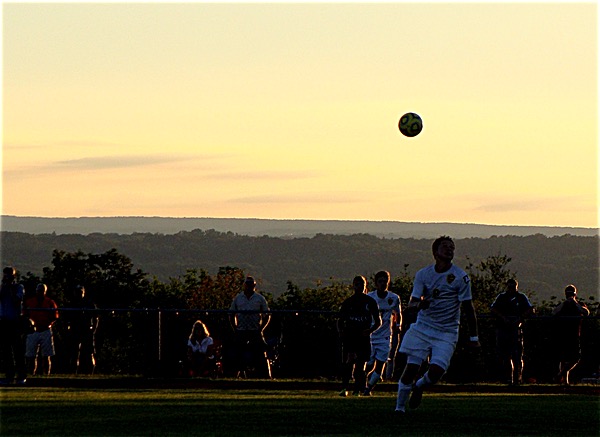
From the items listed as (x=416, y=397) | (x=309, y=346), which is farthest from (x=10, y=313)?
(x=309, y=346)

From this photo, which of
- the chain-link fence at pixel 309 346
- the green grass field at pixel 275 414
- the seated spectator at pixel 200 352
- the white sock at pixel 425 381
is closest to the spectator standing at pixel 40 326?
the seated spectator at pixel 200 352

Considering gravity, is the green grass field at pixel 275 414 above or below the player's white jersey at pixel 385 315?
below

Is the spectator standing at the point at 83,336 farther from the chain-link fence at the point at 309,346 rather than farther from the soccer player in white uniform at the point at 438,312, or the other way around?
the chain-link fence at the point at 309,346

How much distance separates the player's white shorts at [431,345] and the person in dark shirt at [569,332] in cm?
1051

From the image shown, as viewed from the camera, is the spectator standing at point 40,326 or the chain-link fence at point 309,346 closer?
the spectator standing at point 40,326

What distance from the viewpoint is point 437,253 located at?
16547 mm

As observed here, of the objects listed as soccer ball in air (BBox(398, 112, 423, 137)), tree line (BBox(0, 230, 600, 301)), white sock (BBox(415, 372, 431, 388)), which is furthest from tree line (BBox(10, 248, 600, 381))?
tree line (BBox(0, 230, 600, 301))

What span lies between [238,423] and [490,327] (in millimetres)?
60113

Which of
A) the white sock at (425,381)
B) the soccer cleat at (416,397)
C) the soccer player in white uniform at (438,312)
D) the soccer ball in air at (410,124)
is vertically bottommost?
the soccer cleat at (416,397)

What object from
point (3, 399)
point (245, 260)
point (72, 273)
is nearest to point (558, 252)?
point (245, 260)

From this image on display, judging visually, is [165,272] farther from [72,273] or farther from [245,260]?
[72,273]

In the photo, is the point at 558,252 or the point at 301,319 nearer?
the point at 301,319

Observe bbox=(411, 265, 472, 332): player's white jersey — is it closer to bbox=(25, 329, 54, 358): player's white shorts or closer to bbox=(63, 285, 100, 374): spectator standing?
bbox=(63, 285, 100, 374): spectator standing

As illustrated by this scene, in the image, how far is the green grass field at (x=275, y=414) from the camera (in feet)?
49.6
